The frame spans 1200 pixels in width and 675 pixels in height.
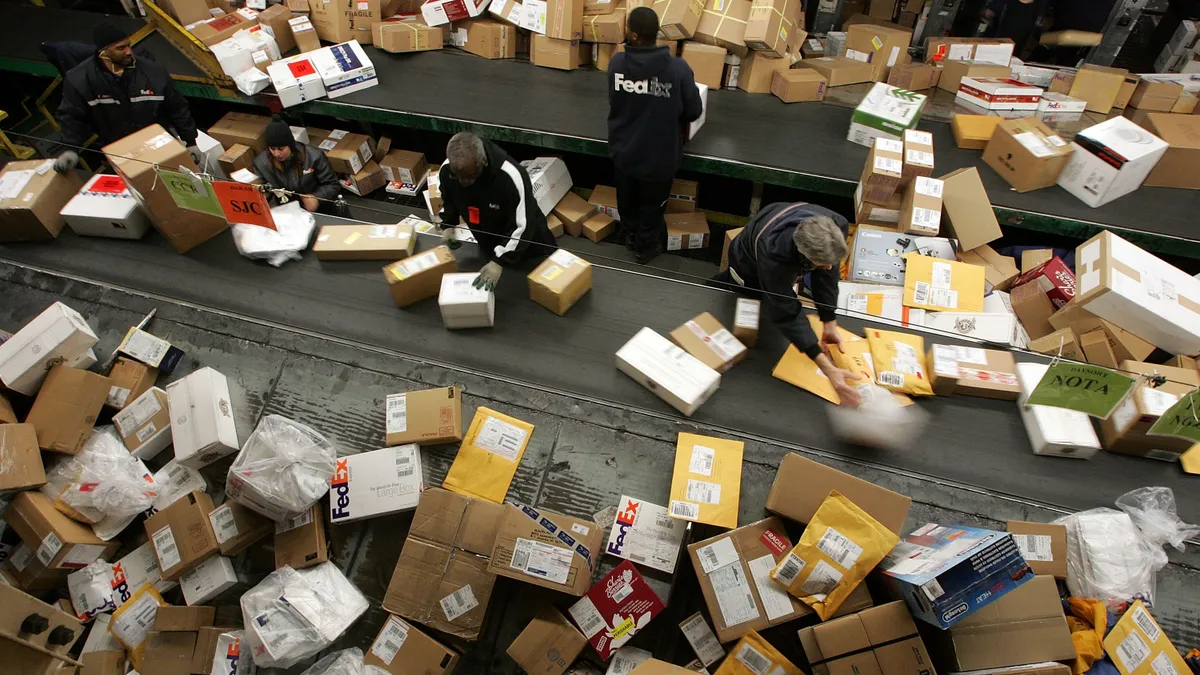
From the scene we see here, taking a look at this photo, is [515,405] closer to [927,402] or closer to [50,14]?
[927,402]

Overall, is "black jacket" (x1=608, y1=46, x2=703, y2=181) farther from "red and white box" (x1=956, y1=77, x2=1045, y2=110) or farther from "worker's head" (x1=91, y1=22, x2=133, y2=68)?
"worker's head" (x1=91, y1=22, x2=133, y2=68)

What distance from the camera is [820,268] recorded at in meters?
2.44

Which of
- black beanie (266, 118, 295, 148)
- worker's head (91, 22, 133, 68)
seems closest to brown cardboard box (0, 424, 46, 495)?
black beanie (266, 118, 295, 148)

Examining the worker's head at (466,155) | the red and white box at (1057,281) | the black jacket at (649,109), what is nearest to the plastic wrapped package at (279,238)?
the worker's head at (466,155)

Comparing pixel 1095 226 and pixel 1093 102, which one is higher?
pixel 1093 102

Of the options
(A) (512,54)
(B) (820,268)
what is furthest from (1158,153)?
(A) (512,54)

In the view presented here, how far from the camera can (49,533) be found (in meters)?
2.25

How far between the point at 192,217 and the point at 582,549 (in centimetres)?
260

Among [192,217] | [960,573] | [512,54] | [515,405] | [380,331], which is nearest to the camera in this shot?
[960,573]

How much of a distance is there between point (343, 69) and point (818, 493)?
416 centimetres

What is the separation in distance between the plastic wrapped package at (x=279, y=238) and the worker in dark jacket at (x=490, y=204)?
76 cm

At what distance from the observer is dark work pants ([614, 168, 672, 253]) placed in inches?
146

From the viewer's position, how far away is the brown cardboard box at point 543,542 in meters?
2.05

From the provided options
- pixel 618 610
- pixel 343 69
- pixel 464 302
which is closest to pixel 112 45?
pixel 343 69
